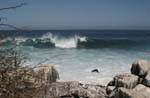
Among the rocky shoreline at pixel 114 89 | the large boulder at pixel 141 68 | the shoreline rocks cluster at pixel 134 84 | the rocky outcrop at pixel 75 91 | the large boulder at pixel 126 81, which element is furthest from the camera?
the large boulder at pixel 141 68

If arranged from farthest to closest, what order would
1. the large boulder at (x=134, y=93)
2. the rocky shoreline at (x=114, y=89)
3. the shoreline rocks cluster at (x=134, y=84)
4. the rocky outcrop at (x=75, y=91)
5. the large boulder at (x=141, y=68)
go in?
the large boulder at (x=141, y=68)
the shoreline rocks cluster at (x=134, y=84)
the large boulder at (x=134, y=93)
the rocky outcrop at (x=75, y=91)
the rocky shoreline at (x=114, y=89)

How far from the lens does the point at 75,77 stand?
16094mm

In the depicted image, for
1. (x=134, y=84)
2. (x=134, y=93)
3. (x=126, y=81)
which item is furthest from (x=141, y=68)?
(x=134, y=93)

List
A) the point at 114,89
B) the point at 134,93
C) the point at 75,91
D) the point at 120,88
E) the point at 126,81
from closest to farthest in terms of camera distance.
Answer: the point at 134,93 < the point at 75,91 < the point at 120,88 < the point at 114,89 < the point at 126,81

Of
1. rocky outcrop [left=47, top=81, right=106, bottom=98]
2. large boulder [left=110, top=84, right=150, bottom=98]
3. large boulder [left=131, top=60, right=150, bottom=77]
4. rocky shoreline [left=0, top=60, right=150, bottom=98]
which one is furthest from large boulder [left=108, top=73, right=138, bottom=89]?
large boulder [left=110, top=84, right=150, bottom=98]

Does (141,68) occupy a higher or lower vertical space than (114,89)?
higher

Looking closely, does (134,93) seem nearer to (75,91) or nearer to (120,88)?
(120,88)

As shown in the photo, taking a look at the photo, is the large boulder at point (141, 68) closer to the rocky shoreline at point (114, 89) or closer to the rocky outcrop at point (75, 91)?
the rocky shoreline at point (114, 89)

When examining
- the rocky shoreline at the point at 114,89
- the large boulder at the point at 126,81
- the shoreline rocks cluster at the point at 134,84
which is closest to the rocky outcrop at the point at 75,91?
the rocky shoreline at the point at 114,89

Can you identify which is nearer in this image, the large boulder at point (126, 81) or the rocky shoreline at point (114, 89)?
the rocky shoreline at point (114, 89)

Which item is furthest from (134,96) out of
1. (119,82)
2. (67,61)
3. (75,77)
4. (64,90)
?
(67,61)

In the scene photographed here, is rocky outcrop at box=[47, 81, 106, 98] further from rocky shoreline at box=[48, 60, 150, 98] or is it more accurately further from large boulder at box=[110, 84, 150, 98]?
large boulder at box=[110, 84, 150, 98]

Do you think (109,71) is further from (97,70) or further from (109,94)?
(109,94)

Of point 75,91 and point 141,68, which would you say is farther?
point 141,68
